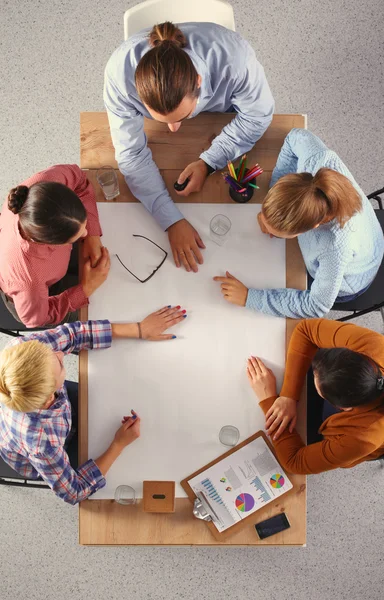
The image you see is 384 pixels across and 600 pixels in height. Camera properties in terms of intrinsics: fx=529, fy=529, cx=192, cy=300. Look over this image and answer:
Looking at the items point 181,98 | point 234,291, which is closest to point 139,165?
point 181,98

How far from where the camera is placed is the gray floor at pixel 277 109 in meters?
2.26

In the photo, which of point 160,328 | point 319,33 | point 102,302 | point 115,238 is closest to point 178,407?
point 160,328

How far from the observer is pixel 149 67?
1348 millimetres

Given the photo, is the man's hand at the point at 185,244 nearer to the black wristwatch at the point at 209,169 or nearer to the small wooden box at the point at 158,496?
the black wristwatch at the point at 209,169

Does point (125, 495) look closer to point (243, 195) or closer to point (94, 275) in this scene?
point (94, 275)

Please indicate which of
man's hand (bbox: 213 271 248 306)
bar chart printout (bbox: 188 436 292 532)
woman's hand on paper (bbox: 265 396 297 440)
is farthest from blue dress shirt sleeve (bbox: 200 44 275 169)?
bar chart printout (bbox: 188 436 292 532)

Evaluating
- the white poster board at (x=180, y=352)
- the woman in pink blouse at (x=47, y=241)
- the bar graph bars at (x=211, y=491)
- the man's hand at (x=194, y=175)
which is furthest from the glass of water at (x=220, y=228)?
the bar graph bars at (x=211, y=491)

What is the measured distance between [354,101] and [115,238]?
1.54m

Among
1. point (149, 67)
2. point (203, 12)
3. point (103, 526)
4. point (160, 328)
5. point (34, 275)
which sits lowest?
point (103, 526)

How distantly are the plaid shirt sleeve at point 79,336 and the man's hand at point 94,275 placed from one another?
111mm

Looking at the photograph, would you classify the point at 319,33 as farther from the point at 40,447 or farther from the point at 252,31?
the point at 40,447

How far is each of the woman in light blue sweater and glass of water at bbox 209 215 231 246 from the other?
0.36 feet

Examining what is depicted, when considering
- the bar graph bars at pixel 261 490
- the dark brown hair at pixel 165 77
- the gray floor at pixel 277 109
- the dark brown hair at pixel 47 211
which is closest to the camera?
the dark brown hair at pixel 165 77

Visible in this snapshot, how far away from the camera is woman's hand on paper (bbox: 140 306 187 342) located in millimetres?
1591
